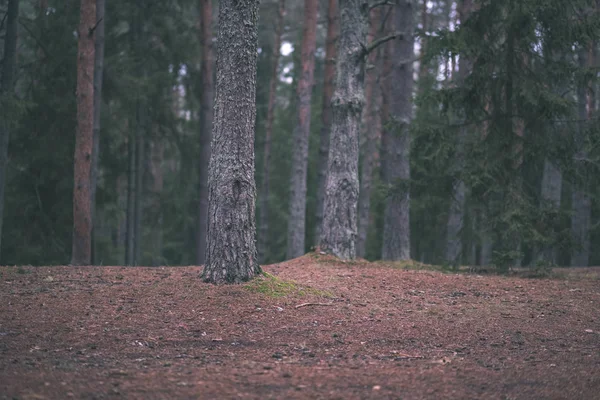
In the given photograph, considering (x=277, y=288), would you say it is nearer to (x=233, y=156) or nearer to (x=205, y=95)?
(x=233, y=156)

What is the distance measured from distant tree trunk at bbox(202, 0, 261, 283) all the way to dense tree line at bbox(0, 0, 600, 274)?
0.07 feet

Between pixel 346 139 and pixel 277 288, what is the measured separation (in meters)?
4.40

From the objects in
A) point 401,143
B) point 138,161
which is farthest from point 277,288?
point 138,161

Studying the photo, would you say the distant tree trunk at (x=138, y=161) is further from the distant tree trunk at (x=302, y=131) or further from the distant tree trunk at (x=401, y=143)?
the distant tree trunk at (x=401, y=143)

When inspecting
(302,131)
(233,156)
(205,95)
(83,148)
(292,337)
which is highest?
(205,95)

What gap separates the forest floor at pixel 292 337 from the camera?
15.8 feet

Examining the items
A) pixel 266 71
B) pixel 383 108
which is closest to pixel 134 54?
pixel 383 108

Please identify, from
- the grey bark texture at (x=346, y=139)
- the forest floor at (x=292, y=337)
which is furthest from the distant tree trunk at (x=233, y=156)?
the grey bark texture at (x=346, y=139)

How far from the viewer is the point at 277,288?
26.1ft

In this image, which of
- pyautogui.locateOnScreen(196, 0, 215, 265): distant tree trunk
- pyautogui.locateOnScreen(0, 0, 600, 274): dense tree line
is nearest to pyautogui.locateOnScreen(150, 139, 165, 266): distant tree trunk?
pyautogui.locateOnScreen(0, 0, 600, 274): dense tree line

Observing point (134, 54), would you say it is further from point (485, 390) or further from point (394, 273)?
point (485, 390)

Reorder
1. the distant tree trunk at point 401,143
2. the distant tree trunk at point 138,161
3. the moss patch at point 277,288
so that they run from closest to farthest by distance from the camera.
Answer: the moss patch at point 277,288 < the distant tree trunk at point 401,143 < the distant tree trunk at point 138,161

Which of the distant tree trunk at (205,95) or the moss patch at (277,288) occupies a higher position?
the distant tree trunk at (205,95)

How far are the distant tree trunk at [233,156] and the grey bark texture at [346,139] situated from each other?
3.43 meters
